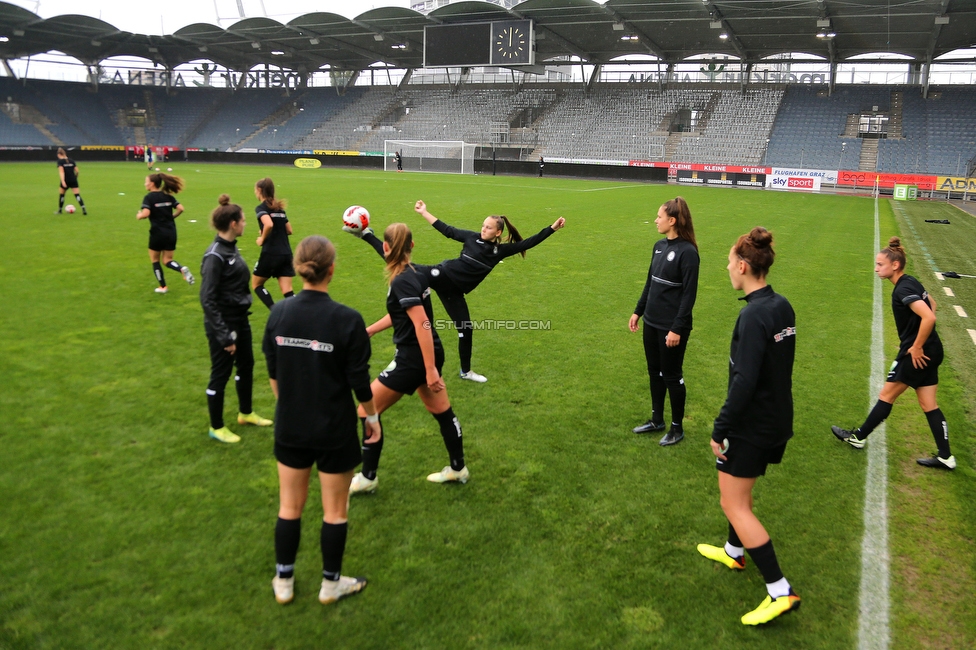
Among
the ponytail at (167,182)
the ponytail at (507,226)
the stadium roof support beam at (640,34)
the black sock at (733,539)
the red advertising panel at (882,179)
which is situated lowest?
the black sock at (733,539)

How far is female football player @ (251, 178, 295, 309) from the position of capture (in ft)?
28.6

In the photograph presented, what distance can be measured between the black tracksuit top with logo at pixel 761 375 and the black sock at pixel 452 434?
2.06 meters

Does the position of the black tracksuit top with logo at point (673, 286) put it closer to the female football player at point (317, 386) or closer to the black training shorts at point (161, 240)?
the female football player at point (317, 386)

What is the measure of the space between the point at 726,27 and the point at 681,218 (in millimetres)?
46097

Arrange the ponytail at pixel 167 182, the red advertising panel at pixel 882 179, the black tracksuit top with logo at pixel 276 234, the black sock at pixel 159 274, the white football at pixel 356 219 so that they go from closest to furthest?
the white football at pixel 356 219 → the black tracksuit top with logo at pixel 276 234 → the ponytail at pixel 167 182 → the black sock at pixel 159 274 → the red advertising panel at pixel 882 179

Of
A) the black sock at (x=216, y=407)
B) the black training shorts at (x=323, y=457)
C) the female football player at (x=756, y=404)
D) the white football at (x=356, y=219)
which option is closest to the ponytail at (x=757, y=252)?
the female football player at (x=756, y=404)

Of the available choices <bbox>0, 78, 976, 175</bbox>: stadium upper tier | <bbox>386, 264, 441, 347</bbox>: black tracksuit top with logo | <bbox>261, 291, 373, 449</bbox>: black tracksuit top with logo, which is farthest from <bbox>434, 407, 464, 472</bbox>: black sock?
<bbox>0, 78, 976, 175</bbox>: stadium upper tier

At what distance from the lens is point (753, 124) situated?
51.7 meters

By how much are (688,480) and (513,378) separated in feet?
8.93

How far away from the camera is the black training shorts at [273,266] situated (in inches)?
356

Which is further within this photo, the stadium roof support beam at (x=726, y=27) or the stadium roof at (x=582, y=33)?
the stadium roof support beam at (x=726, y=27)

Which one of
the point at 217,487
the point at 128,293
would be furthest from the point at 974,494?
the point at 128,293

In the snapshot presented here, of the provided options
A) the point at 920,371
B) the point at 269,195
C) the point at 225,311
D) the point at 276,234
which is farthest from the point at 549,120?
the point at 225,311

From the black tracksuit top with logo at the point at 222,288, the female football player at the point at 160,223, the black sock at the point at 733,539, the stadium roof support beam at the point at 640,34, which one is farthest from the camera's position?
the stadium roof support beam at the point at 640,34
